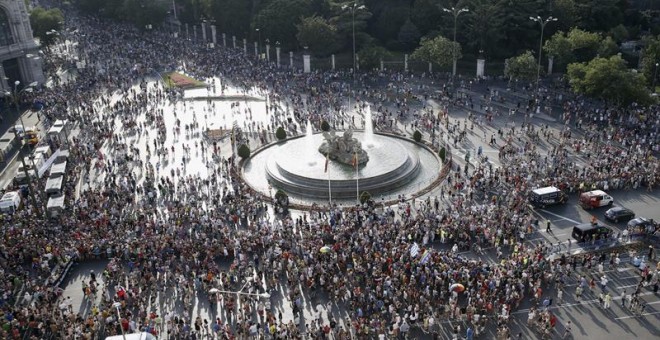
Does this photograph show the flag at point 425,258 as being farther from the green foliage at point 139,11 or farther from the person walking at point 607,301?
the green foliage at point 139,11

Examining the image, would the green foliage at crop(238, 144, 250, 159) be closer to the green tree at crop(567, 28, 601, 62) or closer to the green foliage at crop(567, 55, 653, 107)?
the green foliage at crop(567, 55, 653, 107)

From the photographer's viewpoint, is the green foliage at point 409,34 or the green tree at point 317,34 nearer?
the green tree at point 317,34

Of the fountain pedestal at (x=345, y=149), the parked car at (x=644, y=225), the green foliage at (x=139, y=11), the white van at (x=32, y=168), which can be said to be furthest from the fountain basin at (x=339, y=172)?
the green foliage at (x=139, y=11)

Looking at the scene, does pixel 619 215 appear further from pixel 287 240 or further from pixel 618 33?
pixel 618 33

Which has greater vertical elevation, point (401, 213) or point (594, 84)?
point (594, 84)

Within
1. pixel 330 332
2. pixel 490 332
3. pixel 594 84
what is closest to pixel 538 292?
pixel 490 332

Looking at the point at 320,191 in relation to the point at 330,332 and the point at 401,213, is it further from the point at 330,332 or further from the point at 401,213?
the point at 330,332
